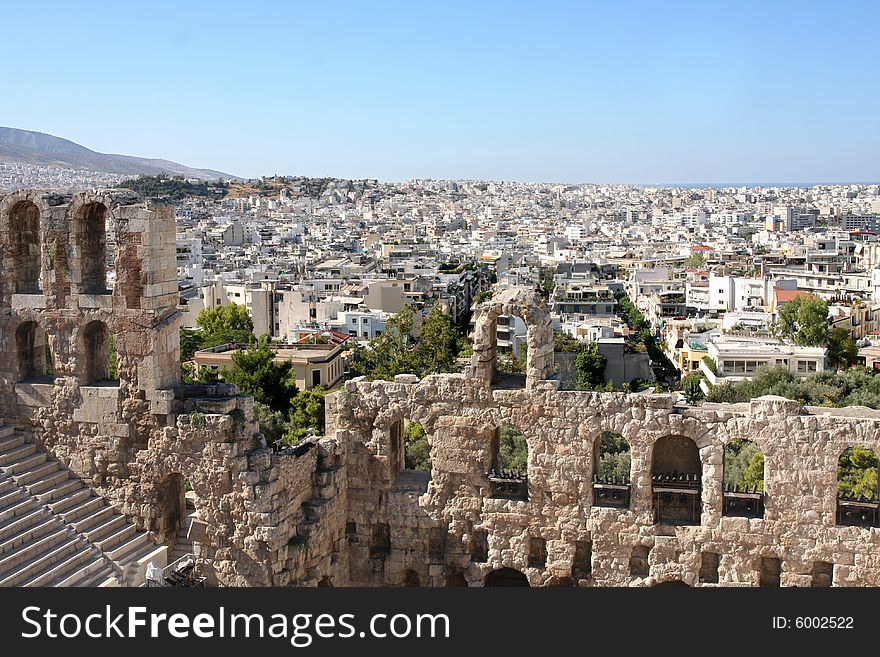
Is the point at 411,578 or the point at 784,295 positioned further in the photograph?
the point at 784,295

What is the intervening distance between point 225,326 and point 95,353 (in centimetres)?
4560

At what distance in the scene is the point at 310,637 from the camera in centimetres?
→ 1290

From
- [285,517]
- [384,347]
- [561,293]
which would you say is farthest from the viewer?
[561,293]

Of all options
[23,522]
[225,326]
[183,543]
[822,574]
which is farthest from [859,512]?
[225,326]

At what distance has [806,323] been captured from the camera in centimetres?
6625

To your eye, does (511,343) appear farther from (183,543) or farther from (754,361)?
(183,543)

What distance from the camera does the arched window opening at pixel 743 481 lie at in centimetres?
1709

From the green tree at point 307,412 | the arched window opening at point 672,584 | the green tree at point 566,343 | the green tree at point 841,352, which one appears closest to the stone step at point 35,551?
the arched window opening at point 672,584

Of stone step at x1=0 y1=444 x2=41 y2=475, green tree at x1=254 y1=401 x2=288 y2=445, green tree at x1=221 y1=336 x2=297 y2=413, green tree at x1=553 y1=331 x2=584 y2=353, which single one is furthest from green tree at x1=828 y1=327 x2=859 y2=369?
stone step at x1=0 y1=444 x2=41 y2=475

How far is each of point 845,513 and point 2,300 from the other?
15228 millimetres

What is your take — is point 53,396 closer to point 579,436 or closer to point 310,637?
point 310,637

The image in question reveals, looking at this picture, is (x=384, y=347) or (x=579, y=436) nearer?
(x=579, y=436)

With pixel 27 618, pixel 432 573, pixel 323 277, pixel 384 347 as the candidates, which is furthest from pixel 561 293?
pixel 27 618

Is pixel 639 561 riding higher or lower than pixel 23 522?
lower
